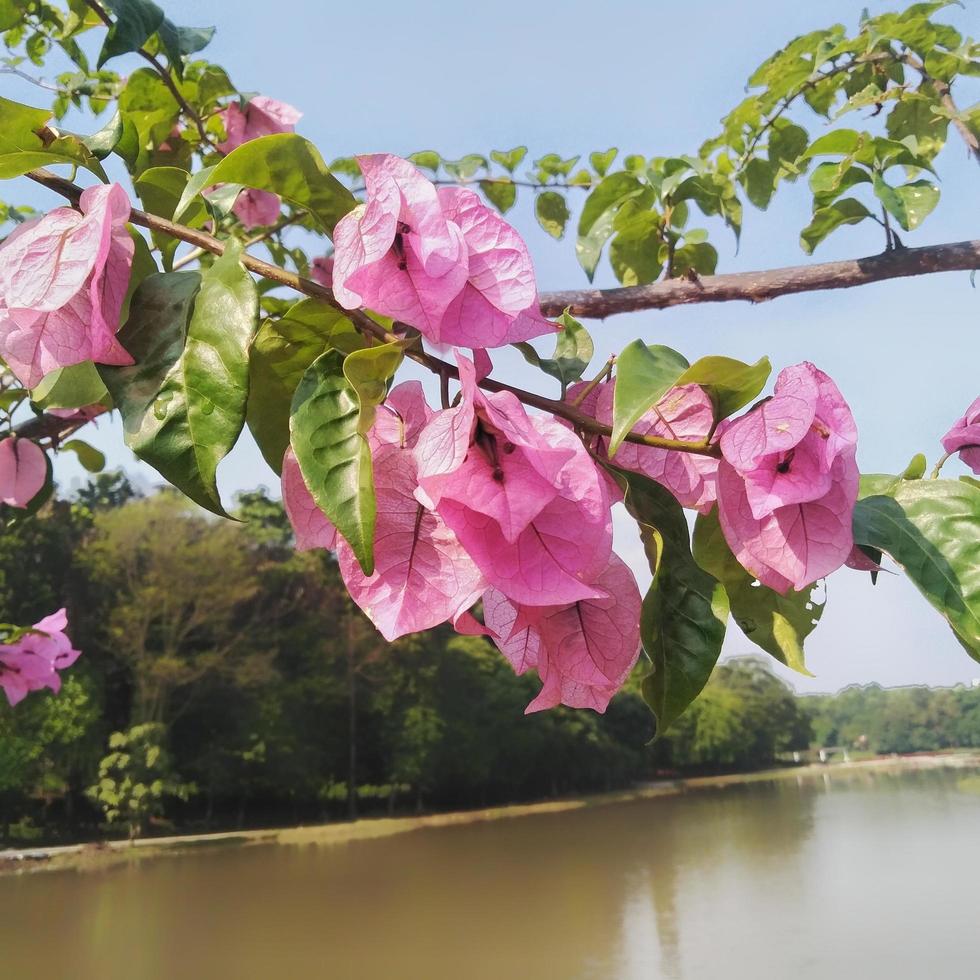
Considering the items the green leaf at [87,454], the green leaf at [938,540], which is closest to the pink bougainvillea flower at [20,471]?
the green leaf at [87,454]

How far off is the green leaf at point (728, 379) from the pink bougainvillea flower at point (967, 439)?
15cm

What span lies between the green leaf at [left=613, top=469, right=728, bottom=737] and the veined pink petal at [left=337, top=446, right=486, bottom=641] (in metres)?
0.05

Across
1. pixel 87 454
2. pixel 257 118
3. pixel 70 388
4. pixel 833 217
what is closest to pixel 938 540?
pixel 70 388

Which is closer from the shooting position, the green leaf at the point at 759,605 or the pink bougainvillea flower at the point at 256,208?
the green leaf at the point at 759,605

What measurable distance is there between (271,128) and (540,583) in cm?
67

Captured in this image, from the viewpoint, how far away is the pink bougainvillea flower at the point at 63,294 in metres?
0.22

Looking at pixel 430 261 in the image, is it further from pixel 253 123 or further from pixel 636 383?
pixel 253 123

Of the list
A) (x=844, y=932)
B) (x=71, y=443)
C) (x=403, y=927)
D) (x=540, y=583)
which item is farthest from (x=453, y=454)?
(x=844, y=932)

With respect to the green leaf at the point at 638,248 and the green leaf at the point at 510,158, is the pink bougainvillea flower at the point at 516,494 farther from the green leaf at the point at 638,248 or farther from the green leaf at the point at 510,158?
the green leaf at the point at 510,158

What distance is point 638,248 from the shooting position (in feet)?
2.19

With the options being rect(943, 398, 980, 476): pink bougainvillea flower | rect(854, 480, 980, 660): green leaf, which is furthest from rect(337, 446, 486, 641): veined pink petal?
rect(943, 398, 980, 476): pink bougainvillea flower

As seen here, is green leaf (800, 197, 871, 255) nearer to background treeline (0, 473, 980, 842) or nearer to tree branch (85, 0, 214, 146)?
tree branch (85, 0, 214, 146)

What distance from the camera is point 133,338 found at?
234 millimetres

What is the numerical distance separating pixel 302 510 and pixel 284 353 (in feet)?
0.17
